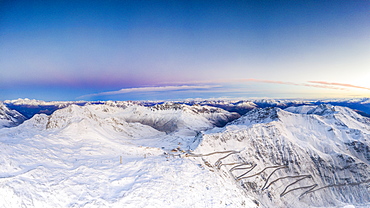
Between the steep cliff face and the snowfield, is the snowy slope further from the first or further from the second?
the steep cliff face

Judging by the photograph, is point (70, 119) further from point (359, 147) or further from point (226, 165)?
point (359, 147)

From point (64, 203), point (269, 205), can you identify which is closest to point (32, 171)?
point (64, 203)

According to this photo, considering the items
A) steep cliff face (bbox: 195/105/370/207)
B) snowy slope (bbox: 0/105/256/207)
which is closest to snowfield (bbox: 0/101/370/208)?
snowy slope (bbox: 0/105/256/207)

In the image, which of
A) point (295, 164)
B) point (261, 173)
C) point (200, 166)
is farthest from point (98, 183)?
point (295, 164)

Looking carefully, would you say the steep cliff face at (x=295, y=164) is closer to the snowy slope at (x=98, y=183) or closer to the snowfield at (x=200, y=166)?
the snowfield at (x=200, y=166)

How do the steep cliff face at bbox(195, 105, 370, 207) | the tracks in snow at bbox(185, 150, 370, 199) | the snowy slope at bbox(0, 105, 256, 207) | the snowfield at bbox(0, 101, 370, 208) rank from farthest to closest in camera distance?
the steep cliff face at bbox(195, 105, 370, 207)
the tracks in snow at bbox(185, 150, 370, 199)
the snowfield at bbox(0, 101, 370, 208)
the snowy slope at bbox(0, 105, 256, 207)

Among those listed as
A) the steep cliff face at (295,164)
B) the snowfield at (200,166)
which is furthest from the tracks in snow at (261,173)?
the snowfield at (200,166)

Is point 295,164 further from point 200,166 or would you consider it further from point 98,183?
point 98,183
